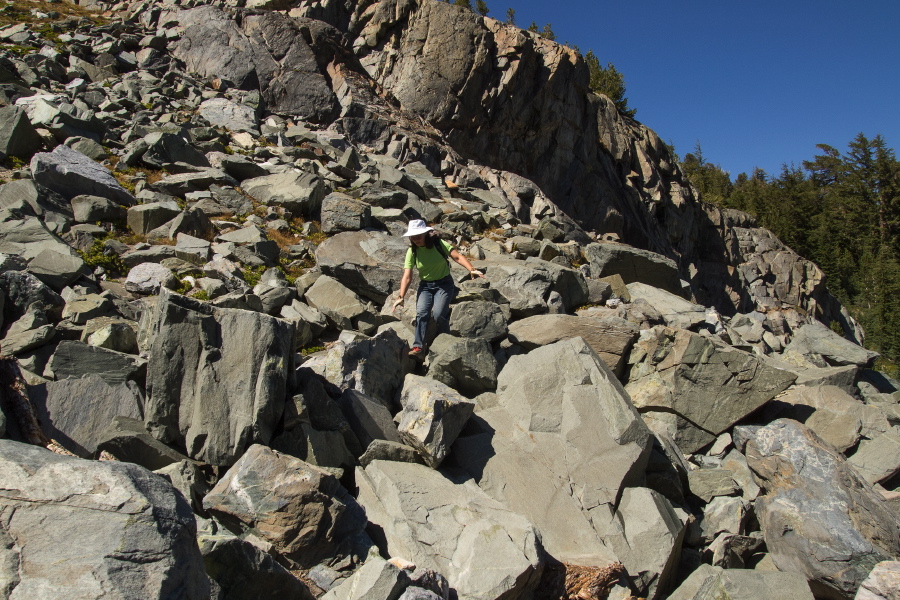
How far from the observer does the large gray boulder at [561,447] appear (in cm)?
648

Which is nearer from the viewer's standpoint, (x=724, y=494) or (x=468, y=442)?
(x=468, y=442)

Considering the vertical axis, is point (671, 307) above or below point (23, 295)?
above

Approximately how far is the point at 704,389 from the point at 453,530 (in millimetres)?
5656

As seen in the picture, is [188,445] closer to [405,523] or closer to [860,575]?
[405,523]

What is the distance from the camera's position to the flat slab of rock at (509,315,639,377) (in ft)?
31.1

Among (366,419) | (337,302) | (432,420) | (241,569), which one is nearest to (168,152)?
(337,302)

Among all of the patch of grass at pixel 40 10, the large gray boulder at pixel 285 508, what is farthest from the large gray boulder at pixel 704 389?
the patch of grass at pixel 40 10

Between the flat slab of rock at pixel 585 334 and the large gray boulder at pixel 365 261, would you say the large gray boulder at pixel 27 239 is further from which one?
the flat slab of rock at pixel 585 334

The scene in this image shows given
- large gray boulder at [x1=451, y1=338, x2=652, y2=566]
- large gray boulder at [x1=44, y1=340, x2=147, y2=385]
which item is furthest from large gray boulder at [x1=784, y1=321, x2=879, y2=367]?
large gray boulder at [x1=44, y1=340, x2=147, y2=385]

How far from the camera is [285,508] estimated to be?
4801 mm

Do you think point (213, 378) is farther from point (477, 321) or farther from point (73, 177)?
point (73, 177)

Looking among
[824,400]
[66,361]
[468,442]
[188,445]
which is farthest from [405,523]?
[824,400]

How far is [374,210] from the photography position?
1596 centimetres

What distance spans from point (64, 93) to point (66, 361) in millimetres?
16726
